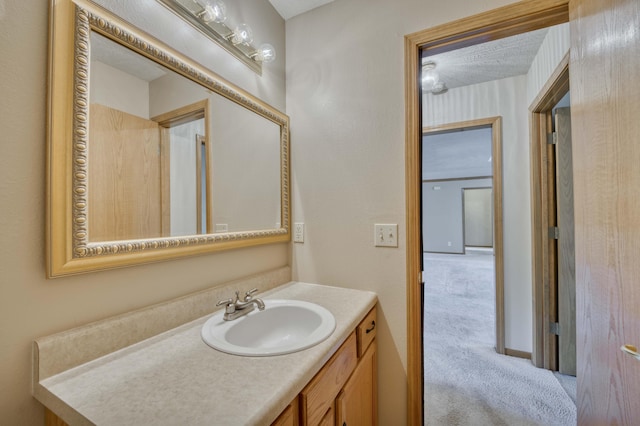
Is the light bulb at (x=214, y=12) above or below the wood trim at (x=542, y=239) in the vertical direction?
above

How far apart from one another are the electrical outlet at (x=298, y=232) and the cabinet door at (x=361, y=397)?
697 mm

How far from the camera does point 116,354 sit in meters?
0.76

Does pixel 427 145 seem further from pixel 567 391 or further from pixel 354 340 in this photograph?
pixel 354 340

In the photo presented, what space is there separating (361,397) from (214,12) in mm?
1785

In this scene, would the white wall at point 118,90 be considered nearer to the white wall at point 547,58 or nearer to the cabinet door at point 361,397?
the cabinet door at point 361,397

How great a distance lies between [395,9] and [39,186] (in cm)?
165

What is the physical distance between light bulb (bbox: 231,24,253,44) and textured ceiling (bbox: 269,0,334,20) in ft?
1.36

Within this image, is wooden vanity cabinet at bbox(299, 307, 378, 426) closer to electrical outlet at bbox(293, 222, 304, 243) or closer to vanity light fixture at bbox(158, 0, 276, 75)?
electrical outlet at bbox(293, 222, 304, 243)

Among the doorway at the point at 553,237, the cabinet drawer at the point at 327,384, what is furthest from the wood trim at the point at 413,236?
the doorway at the point at 553,237

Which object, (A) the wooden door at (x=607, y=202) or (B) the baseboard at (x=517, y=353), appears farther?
(B) the baseboard at (x=517, y=353)

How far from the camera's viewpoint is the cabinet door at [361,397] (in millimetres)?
938

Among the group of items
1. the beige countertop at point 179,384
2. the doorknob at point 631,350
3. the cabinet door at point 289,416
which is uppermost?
the doorknob at point 631,350

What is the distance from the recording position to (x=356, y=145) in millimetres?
1420

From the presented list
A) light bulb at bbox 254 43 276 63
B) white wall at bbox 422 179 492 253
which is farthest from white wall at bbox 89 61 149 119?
white wall at bbox 422 179 492 253
